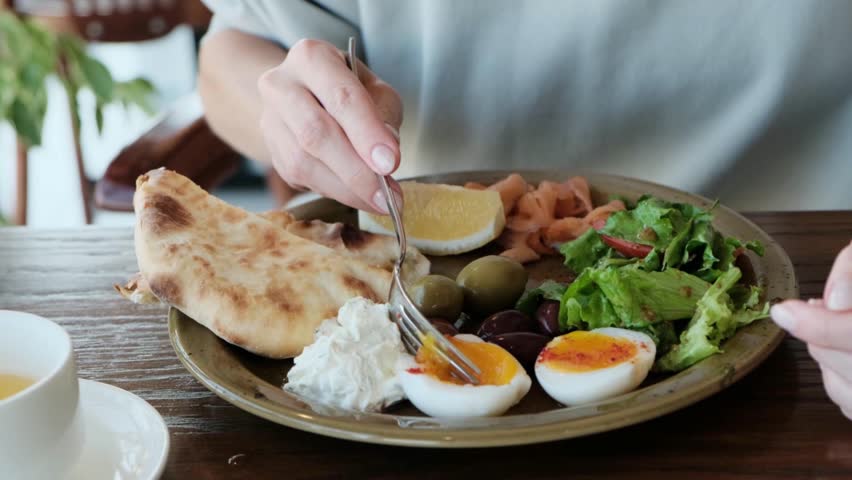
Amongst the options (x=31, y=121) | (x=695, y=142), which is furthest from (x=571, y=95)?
(x=31, y=121)

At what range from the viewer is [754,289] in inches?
47.6

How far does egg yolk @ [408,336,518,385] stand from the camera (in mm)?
1089

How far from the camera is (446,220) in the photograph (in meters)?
1.58

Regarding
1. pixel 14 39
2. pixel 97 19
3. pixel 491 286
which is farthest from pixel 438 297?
pixel 97 19

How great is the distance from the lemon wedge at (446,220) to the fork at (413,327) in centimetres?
21

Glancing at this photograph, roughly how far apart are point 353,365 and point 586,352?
0.28 meters

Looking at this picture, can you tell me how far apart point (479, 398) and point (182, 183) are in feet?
2.08

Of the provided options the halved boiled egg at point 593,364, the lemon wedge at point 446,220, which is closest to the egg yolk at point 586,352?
the halved boiled egg at point 593,364

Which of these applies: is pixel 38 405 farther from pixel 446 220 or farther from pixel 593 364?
Result: pixel 446 220

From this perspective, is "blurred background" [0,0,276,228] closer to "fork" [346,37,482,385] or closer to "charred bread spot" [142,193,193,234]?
"charred bread spot" [142,193,193,234]

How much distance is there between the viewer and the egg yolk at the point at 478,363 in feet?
3.57

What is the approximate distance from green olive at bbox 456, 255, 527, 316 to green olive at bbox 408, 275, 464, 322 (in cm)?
2

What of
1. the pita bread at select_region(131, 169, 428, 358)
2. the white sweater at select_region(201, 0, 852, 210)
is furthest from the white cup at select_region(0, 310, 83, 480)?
the white sweater at select_region(201, 0, 852, 210)

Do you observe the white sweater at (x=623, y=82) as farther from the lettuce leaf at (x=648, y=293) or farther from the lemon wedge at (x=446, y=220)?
the lettuce leaf at (x=648, y=293)
